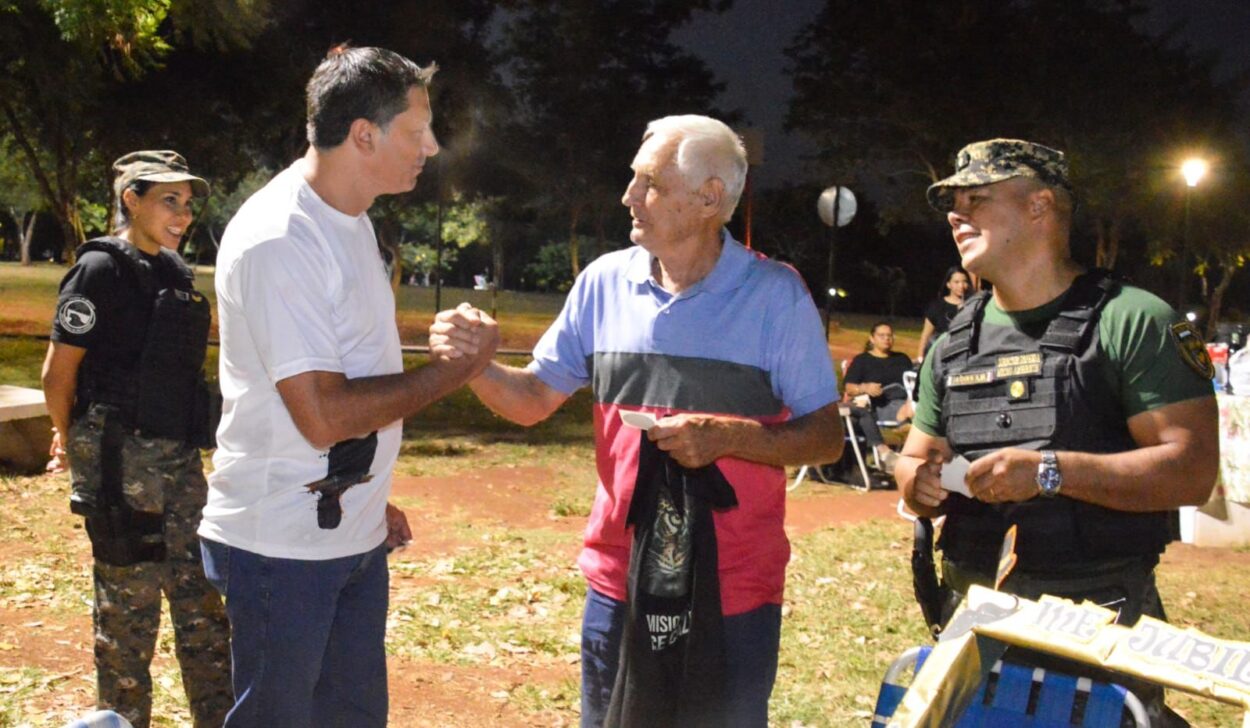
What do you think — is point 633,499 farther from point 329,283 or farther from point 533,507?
point 533,507

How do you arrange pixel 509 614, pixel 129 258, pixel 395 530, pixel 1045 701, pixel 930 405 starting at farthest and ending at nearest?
1. pixel 509 614
2. pixel 129 258
3. pixel 930 405
4. pixel 395 530
5. pixel 1045 701

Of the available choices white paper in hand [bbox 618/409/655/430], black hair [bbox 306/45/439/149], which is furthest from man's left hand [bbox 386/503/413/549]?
black hair [bbox 306/45/439/149]

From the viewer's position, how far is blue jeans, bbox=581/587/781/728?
2.87 metres

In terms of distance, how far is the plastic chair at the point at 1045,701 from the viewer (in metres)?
2.17

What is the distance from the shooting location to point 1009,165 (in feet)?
9.75

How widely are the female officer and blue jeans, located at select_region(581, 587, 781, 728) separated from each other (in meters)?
1.95

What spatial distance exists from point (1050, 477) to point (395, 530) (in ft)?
5.84

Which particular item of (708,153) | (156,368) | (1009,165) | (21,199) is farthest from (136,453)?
(21,199)

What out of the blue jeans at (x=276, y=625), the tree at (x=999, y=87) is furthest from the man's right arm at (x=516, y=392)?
the tree at (x=999, y=87)

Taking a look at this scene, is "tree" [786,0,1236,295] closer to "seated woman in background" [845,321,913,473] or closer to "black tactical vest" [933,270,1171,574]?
"seated woman in background" [845,321,913,473]

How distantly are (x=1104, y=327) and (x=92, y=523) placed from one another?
350 centimetres

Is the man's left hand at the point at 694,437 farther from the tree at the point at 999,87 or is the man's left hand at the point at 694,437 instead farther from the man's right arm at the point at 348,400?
the tree at the point at 999,87

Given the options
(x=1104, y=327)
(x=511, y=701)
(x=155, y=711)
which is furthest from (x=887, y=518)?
(x=1104, y=327)

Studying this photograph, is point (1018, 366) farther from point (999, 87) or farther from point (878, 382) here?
point (999, 87)
